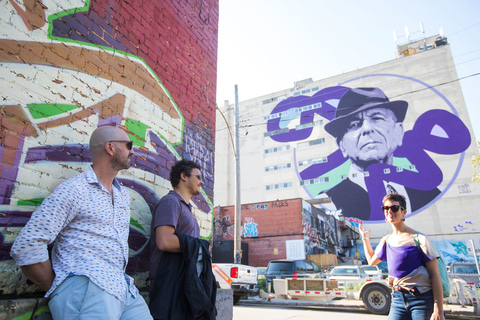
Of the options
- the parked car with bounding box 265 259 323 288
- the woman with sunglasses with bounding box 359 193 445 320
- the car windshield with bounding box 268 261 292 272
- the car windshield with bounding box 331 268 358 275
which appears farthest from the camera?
the car windshield with bounding box 268 261 292 272

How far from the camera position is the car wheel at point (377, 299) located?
907 cm

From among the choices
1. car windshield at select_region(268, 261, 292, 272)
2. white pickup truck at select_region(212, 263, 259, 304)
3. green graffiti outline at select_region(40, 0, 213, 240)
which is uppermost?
green graffiti outline at select_region(40, 0, 213, 240)

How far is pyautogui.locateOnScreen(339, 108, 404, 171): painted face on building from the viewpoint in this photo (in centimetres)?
3923

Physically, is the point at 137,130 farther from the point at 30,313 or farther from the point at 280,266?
the point at 280,266

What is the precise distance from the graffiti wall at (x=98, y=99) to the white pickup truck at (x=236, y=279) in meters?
7.41

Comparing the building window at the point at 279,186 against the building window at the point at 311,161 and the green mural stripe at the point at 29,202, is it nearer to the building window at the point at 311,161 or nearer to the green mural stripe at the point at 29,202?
the building window at the point at 311,161

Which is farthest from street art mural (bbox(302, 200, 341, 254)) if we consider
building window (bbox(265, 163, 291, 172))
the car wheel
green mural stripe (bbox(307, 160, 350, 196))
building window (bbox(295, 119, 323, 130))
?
the car wheel

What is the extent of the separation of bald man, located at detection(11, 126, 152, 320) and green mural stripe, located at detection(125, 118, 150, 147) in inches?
37.4

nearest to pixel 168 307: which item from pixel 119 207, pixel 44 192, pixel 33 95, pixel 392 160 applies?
pixel 119 207

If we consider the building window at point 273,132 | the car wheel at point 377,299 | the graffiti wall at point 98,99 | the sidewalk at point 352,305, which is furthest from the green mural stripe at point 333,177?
the graffiti wall at point 98,99

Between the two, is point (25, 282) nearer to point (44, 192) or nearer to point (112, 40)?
point (44, 192)

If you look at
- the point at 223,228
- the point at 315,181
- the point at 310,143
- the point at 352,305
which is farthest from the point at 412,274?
the point at 310,143

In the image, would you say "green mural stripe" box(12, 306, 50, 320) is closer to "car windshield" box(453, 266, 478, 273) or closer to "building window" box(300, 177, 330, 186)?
"car windshield" box(453, 266, 478, 273)

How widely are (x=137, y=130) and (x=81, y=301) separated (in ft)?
6.67
